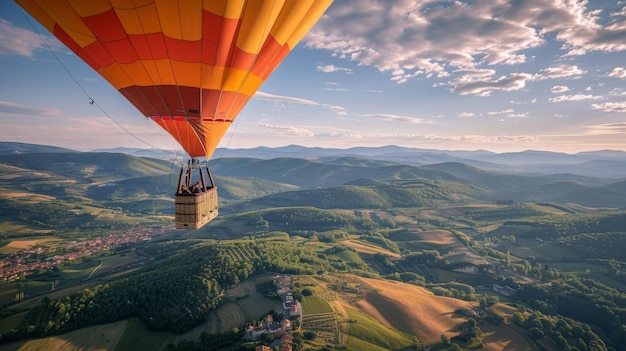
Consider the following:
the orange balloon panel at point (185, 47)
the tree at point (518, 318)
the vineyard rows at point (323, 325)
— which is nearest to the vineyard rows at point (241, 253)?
the vineyard rows at point (323, 325)

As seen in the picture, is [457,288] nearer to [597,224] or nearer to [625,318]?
[625,318]

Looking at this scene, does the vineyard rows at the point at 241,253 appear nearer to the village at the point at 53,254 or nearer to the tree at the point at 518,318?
the village at the point at 53,254

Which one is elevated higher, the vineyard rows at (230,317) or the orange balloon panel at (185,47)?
the orange balloon panel at (185,47)

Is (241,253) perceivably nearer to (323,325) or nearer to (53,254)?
(323,325)

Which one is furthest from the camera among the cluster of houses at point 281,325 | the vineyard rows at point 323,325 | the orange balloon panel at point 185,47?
the vineyard rows at point 323,325

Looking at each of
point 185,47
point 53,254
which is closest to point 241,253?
point 53,254

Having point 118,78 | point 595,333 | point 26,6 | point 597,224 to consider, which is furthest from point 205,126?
point 597,224
